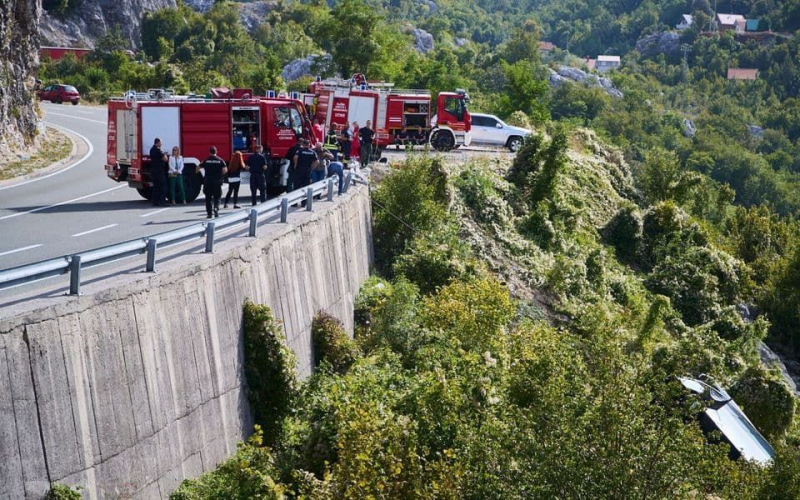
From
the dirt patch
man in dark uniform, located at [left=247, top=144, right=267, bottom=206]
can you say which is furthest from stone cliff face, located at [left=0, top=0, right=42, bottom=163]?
man in dark uniform, located at [left=247, top=144, right=267, bottom=206]

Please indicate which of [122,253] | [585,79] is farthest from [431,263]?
A: [585,79]

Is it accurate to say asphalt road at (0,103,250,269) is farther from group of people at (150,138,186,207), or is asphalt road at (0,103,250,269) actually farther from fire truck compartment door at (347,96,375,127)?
fire truck compartment door at (347,96,375,127)

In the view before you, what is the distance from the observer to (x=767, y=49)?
19500 centimetres

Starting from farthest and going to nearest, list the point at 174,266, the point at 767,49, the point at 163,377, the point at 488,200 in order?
the point at 767,49 → the point at 488,200 → the point at 174,266 → the point at 163,377

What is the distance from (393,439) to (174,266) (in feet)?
12.0

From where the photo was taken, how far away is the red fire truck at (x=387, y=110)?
38.6 m

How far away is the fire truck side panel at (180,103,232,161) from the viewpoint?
83.1ft

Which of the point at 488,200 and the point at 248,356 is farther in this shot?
the point at 488,200

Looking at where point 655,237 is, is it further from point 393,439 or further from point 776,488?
point 393,439

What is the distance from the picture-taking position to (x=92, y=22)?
3551 inches

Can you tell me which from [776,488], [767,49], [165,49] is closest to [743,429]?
[776,488]

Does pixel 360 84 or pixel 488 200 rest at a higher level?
pixel 360 84

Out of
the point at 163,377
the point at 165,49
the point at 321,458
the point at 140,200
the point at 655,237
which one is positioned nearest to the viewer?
the point at 163,377

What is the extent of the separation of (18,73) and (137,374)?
29.4 metres
